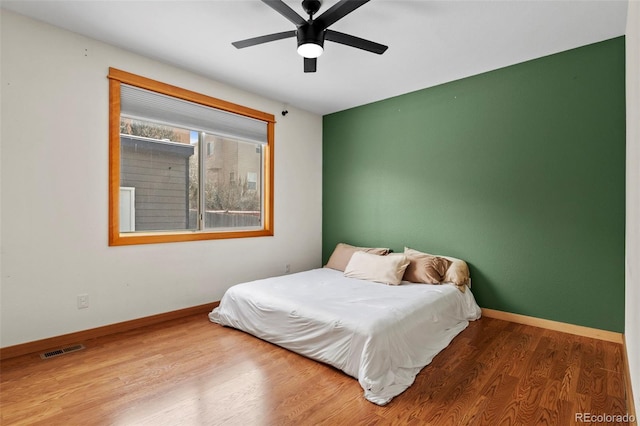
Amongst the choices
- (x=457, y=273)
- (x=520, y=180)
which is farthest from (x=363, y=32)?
(x=457, y=273)

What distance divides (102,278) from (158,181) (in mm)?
1071

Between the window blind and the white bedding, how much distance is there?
184 centimetres

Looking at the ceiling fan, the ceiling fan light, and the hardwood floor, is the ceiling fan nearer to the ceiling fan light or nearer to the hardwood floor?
the ceiling fan light

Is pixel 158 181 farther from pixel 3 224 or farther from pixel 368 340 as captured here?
pixel 368 340

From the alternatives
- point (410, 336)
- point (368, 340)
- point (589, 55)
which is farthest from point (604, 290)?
point (368, 340)

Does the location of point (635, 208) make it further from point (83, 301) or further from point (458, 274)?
point (83, 301)

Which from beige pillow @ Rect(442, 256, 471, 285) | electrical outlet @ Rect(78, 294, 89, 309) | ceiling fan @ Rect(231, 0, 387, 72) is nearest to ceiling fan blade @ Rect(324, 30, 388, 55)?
ceiling fan @ Rect(231, 0, 387, 72)

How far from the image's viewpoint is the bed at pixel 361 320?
2.13 m

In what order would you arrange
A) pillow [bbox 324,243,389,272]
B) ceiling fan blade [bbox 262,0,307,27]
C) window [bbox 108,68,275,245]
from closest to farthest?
ceiling fan blade [bbox 262,0,307,27]
window [bbox 108,68,275,245]
pillow [bbox 324,243,389,272]

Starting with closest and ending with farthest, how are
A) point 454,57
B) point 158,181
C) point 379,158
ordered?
1. point 454,57
2. point 158,181
3. point 379,158

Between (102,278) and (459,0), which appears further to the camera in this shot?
(102,278)

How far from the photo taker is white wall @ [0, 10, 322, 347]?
8.06ft

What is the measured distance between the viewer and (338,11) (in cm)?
208

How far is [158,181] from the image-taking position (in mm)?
3369
